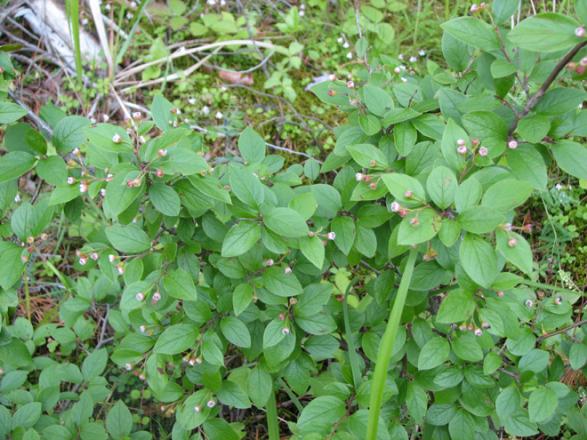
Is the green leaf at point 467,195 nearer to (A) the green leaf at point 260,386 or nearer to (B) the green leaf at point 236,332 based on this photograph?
(B) the green leaf at point 236,332

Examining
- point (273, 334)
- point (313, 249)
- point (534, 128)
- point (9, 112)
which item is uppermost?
point (9, 112)

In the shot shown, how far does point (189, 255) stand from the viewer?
1483 mm

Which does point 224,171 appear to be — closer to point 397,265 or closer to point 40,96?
point 397,265

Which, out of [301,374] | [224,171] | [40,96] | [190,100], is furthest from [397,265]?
[40,96]

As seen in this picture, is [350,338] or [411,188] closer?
[411,188]

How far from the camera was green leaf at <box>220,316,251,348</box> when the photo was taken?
144 centimetres

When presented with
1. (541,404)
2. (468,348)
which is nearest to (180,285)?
(468,348)

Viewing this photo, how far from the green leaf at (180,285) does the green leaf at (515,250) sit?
27.9 inches

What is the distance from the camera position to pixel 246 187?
1300 millimetres

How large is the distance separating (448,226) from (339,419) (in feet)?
2.02

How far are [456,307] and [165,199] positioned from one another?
28.2 inches

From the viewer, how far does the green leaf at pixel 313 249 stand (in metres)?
1.33

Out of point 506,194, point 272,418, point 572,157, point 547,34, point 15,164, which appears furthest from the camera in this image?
point 272,418

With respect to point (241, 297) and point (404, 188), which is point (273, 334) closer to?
point (241, 297)
